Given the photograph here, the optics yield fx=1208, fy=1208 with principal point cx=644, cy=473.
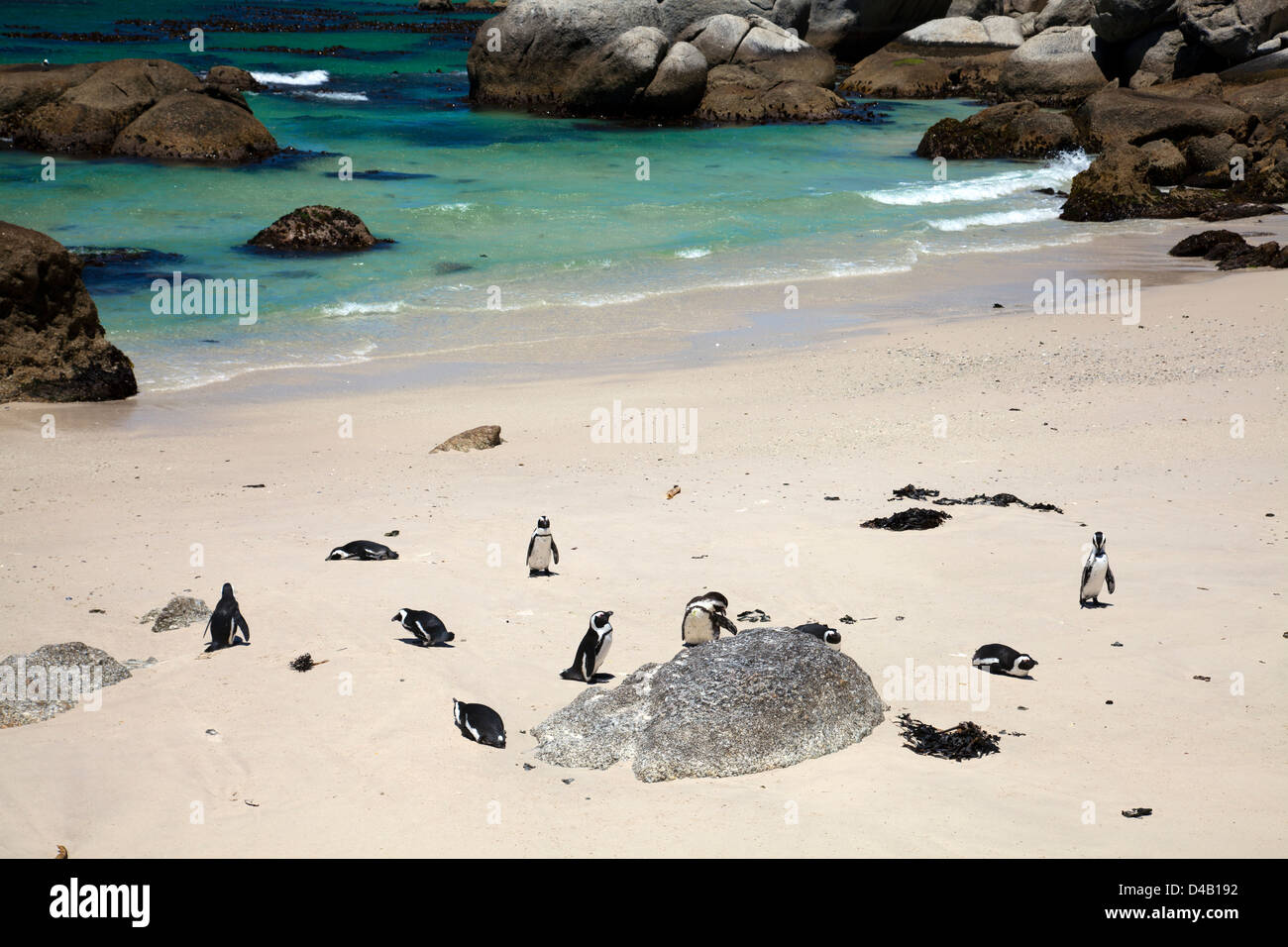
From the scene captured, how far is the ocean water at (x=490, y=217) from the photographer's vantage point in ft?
54.2

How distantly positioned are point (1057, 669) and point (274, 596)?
182 inches

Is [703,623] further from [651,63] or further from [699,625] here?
[651,63]

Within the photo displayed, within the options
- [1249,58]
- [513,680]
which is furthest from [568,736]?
[1249,58]

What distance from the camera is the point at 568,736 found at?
5629 mm

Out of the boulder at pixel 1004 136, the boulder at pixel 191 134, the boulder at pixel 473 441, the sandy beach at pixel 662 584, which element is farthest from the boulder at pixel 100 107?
the boulder at pixel 473 441

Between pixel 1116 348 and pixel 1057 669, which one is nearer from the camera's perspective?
pixel 1057 669

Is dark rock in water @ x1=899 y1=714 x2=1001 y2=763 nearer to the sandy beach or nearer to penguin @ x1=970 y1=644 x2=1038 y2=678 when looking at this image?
the sandy beach

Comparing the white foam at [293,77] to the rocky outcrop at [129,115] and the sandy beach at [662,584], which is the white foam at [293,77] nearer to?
the rocky outcrop at [129,115]

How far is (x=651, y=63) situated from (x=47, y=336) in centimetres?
2773

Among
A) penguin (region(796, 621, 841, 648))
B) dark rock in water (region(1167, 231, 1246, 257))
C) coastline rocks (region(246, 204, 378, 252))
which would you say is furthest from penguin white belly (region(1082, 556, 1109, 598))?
coastline rocks (region(246, 204, 378, 252))

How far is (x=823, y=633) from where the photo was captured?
6.50 m

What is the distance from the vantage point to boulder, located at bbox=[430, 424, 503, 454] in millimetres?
11055
